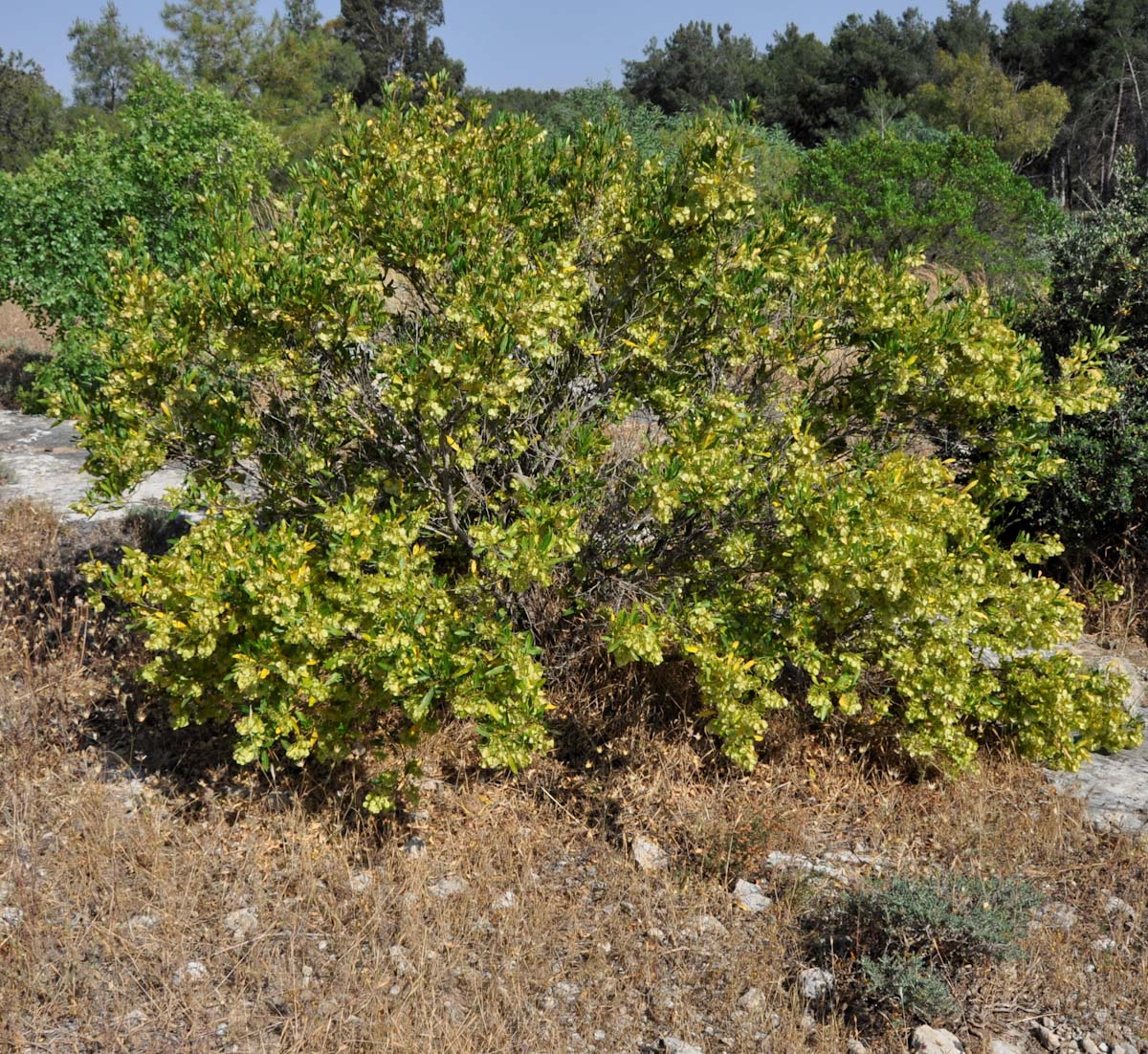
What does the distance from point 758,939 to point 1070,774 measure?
172cm

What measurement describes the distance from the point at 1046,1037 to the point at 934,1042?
347 mm

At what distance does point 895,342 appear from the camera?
368cm

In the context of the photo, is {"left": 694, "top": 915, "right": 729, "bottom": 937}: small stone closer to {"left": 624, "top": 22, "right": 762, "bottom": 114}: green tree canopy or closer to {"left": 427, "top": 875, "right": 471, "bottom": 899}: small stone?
{"left": 427, "top": 875, "right": 471, "bottom": 899}: small stone

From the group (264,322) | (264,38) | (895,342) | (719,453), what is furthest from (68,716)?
(264,38)

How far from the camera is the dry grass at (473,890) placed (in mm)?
2846

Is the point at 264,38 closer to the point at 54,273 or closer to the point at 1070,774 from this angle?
the point at 54,273

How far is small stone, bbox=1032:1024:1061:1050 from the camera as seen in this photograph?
9.30 feet

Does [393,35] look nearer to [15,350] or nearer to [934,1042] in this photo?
[15,350]

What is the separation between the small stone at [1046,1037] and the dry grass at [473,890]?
41mm

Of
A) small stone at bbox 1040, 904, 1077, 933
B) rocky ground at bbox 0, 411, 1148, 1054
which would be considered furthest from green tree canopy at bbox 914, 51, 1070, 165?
small stone at bbox 1040, 904, 1077, 933

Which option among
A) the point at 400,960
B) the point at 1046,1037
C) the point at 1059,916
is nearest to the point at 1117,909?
the point at 1059,916

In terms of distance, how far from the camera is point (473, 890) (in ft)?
11.1

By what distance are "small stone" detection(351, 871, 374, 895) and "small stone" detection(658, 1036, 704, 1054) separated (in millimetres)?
1093

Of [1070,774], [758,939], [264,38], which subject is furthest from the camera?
[264,38]
